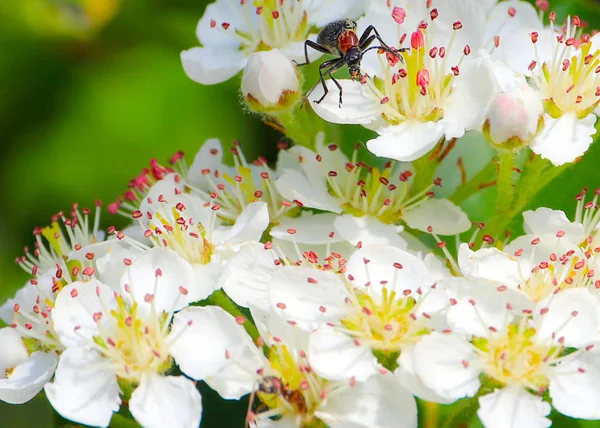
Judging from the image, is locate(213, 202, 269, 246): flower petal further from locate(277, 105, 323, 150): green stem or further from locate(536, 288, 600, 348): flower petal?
locate(536, 288, 600, 348): flower petal

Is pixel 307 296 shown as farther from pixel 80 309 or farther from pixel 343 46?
pixel 343 46

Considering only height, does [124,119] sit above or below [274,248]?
below

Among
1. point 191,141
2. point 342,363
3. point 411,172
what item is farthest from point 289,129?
point 191,141

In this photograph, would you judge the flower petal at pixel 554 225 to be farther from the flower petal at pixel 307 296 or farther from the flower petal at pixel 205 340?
the flower petal at pixel 205 340

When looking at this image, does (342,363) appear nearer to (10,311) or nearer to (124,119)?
(10,311)

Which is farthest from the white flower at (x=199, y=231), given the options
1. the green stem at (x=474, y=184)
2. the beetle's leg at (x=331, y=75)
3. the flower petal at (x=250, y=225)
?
the green stem at (x=474, y=184)

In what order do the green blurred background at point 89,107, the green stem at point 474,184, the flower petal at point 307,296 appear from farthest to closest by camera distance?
the green blurred background at point 89,107
the green stem at point 474,184
the flower petal at point 307,296
